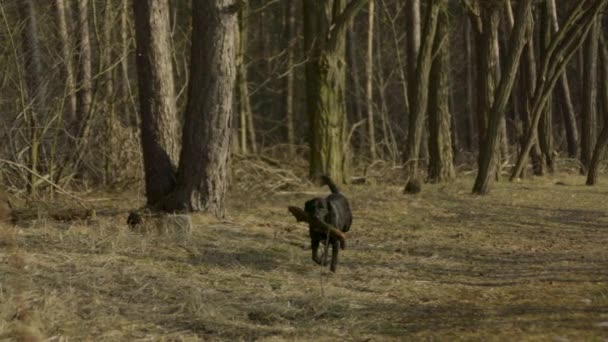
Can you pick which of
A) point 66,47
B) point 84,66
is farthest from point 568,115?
point 66,47

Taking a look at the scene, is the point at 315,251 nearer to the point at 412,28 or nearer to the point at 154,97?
the point at 154,97

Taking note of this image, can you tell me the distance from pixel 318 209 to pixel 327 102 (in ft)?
27.7

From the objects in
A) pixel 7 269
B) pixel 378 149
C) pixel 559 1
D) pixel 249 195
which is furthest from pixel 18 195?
pixel 559 1

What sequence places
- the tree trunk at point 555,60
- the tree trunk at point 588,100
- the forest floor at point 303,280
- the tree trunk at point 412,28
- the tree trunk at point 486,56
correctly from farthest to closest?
1. the tree trunk at point 588,100
2. the tree trunk at point 412,28
3. the tree trunk at point 486,56
4. the tree trunk at point 555,60
5. the forest floor at point 303,280

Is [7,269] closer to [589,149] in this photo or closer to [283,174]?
[283,174]

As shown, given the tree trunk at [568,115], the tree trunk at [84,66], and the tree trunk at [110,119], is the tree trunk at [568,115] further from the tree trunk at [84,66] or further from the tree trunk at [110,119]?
the tree trunk at [84,66]

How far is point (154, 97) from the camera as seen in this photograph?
37.5ft

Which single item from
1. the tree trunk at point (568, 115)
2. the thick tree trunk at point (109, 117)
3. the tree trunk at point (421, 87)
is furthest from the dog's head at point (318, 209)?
the tree trunk at point (568, 115)

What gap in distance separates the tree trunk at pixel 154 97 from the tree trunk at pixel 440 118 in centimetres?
788

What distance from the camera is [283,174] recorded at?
1684 centimetres

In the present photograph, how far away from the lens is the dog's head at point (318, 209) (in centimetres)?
793

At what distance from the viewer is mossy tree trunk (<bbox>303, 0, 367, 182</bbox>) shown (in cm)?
1597

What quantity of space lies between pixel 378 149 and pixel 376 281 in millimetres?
16593

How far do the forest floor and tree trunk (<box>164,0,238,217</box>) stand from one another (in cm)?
41
